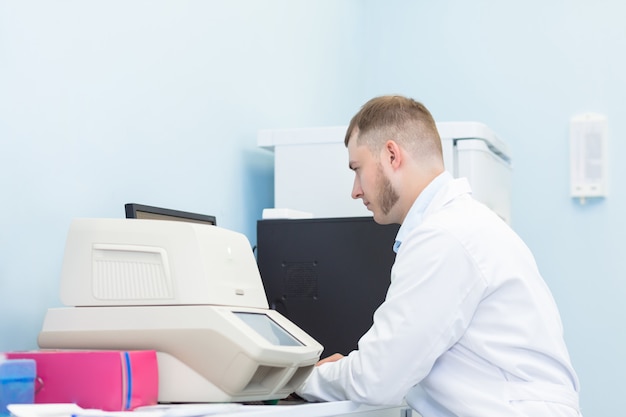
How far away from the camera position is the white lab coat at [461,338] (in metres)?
1.58

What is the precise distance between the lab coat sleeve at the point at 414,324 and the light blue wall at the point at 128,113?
1.98 ft

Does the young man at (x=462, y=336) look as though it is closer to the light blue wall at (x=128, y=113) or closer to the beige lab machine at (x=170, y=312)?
the beige lab machine at (x=170, y=312)

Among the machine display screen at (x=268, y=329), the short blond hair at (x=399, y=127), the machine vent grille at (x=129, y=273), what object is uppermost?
the short blond hair at (x=399, y=127)

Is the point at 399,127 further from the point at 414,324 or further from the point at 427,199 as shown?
the point at 414,324

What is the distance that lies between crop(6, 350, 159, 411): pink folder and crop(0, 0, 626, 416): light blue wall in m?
0.29

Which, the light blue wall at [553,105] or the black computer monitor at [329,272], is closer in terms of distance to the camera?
the black computer monitor at [329,272]

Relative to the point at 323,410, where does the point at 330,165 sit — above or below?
above

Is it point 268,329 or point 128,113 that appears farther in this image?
point 128,113

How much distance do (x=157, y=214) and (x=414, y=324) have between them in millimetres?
546

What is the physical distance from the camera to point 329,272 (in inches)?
84.6

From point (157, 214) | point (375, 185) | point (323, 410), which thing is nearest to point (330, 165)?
point (375, 185)

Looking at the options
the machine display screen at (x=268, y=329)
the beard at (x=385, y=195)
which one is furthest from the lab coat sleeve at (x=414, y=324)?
the beard at (x=385, y=195)

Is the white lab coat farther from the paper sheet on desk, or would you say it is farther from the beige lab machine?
the paper sheet on desk

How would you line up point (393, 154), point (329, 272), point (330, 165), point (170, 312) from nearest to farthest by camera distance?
1. point (170, 312)
2. point (393, 154)
3. point (329, 272)
4. point (330, 165)
